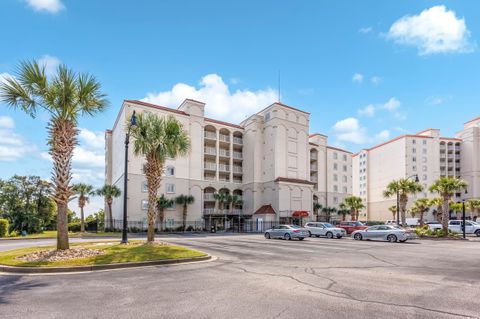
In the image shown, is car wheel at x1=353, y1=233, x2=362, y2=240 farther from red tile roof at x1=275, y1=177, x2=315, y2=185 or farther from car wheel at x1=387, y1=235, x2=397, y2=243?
red tile roof at x1=275, y1=177, x2=315, y2=185

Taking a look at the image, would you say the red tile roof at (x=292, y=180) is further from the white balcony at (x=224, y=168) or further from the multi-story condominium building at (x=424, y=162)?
the multi-story condominium building at (x=424, y=162)

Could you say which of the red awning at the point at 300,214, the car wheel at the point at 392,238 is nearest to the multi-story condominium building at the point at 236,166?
the red awning at the point at 300,214

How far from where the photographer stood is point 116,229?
49.6 m

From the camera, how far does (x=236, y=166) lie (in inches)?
2457

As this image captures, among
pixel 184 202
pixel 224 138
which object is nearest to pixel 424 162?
pixel 224 138

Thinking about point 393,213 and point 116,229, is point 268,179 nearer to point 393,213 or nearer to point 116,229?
point 116,229

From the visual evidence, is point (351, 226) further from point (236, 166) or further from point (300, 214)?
point (236, 166)

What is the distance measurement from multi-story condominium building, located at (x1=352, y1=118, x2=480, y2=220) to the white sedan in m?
62.2

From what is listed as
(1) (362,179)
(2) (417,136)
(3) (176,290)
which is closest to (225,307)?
(3) (176,290)

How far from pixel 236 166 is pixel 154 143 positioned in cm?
4110

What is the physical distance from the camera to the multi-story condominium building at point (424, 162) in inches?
3504

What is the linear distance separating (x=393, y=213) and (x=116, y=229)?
2578 inches

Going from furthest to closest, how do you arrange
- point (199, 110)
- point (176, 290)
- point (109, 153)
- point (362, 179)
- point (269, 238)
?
point (362, 179)
point (109, 153)
point (199, 110)
point (269, 238)
point (176, 290)

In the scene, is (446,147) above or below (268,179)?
above
